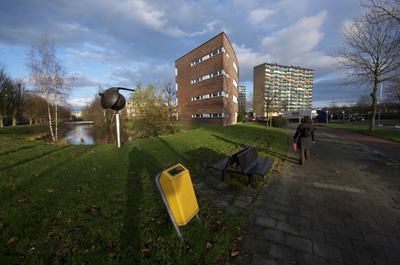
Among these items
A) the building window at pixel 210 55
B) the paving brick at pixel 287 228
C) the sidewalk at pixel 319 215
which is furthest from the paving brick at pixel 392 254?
the building window at pixel 210 55

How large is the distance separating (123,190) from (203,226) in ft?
7.63

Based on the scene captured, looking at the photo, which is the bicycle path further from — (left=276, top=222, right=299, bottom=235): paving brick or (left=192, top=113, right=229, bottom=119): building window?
(left=192, top=113, right=229, bottom=119): building window

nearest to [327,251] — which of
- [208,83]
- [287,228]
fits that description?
[287,228]

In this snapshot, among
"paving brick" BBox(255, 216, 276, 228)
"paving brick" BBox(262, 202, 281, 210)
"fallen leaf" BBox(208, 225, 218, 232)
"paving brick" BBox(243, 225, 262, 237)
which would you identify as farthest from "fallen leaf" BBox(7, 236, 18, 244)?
"paving brick" BBox(262, 202, 281, 210)

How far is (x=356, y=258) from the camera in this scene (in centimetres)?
203

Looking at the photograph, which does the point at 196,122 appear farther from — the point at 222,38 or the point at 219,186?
the point at 219,186

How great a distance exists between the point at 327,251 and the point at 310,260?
1.10 ft

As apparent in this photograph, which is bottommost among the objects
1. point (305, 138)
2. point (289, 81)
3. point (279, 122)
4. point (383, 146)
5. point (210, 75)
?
point (383, 146)

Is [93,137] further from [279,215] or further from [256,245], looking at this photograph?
[256,245]

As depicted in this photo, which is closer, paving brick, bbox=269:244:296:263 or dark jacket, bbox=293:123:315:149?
paving brick, bbox=269:244:296:263

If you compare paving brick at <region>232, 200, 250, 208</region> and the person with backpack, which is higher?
the person with backpack

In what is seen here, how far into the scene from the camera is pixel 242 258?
6.75 feet

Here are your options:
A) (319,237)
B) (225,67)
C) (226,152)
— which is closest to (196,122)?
(225,67)

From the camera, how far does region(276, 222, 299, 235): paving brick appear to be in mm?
2547
